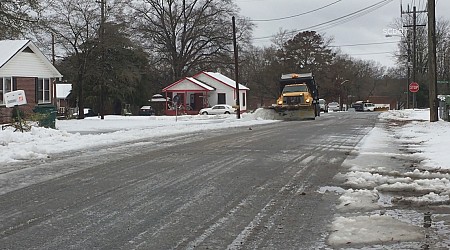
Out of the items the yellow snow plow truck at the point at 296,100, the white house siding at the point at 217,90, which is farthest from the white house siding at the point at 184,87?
the yellow snow plow truck at the point at 296,100

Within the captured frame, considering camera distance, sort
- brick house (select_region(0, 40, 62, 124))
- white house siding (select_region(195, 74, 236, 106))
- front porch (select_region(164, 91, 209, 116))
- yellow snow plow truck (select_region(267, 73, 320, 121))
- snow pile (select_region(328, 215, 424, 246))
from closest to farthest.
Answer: snow pile (select_region(328, 215, 424, 246))
brick house (select_region(0, 40, 62, 124))
yellow snow plow truck (select_region(267, 73, 320, 121))
front porch (select_region(164, 91, 209, 116))
white house siding (select_region(195, 74, 236, 106))

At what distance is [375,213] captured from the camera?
22.2 ft

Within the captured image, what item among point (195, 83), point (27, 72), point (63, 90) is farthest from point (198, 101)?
point (27, 72)

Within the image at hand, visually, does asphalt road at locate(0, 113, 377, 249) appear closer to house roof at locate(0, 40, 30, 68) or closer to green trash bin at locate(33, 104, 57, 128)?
green trash bin at locate(33, 104, 57, 128)

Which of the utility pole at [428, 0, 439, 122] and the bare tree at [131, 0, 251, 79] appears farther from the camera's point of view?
the bare tree at [131, 0, 251, 79]

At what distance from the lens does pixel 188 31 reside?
213ft

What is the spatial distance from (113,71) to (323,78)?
5218cm

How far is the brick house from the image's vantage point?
33.3 metres

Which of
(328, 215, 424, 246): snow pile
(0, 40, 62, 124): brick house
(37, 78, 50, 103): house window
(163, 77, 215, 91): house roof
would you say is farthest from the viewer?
(163, 77, 215, 91): house roof

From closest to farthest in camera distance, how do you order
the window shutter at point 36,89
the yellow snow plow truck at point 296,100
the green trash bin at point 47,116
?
the green trash bin at point 47,116 < the yellow snow plow truck at point 296,100 < the window shutter at point 36,89

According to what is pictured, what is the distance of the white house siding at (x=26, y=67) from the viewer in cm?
3338

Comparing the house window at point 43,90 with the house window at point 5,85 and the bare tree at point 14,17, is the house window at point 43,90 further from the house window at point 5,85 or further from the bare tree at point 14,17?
the bare tree at point 14,17

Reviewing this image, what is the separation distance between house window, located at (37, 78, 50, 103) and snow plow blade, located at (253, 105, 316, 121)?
1616cm

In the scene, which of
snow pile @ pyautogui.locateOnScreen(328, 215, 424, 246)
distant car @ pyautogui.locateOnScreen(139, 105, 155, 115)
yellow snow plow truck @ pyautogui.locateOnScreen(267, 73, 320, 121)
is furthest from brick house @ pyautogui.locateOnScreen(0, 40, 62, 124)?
snow pile @ pyautogui.locateOnScreen(328, 215, 424, 246)
